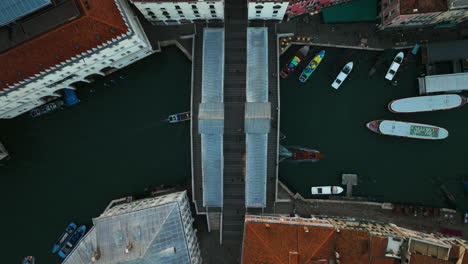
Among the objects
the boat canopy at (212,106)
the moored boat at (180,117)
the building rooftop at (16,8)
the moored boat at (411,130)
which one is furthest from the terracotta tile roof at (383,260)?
the building rooftop at (16,8)

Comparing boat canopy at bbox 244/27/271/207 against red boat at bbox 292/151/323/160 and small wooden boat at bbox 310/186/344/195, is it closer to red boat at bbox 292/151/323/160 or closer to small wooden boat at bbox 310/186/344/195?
red boat at bbox 292/151/323/160

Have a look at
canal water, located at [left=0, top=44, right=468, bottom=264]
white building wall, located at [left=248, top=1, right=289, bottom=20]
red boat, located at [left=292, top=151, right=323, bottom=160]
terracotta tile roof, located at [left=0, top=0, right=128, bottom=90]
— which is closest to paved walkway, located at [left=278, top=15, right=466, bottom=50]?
canal water, located at [left=0, top=44, right=468, bottom=264]

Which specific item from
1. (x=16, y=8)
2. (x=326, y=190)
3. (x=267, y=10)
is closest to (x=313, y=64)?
(x=267, y=10)

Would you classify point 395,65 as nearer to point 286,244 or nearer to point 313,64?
point 313,64

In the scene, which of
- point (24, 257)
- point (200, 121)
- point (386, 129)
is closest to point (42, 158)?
point (24, 257)

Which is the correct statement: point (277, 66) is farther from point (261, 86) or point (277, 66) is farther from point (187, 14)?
point (187, 14)

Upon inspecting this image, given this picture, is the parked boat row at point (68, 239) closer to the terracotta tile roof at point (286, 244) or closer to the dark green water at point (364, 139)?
the terracotta tile roof at point (286, 244)
